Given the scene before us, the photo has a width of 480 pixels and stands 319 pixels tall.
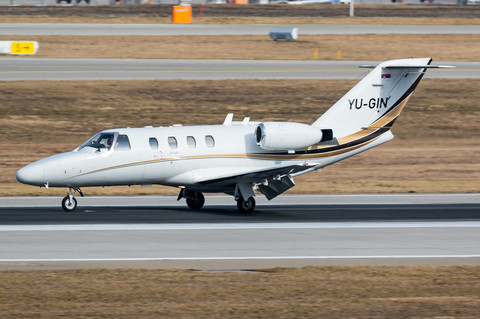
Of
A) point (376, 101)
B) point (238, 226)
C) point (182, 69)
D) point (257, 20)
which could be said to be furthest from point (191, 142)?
point (257, 20)

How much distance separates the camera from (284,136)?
2305 cm

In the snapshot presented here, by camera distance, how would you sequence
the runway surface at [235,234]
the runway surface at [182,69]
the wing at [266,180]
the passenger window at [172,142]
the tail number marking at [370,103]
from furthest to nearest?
the runway surface at [182,69], the tail number marking at [370,103], the passenger window at [172,142], the wing at [266,180], the runway surface at [235,234]

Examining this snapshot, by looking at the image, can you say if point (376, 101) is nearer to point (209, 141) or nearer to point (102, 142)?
point (209, 141)

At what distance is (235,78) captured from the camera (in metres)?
48.2

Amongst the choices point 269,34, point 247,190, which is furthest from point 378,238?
point 269,34

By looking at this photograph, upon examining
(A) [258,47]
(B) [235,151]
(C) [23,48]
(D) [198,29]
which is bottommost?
(B) [235,151]

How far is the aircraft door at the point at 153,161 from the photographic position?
22.3 meters

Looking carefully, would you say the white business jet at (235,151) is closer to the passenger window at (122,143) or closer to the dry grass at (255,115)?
the passenger window at (122,143)

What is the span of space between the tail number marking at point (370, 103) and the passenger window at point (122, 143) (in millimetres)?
8239

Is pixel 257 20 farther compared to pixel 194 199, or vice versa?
pixel 257 20

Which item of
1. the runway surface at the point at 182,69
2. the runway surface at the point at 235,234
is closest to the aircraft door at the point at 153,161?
the runway surface at the point at 235,234

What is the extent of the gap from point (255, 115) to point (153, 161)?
21.2 meters

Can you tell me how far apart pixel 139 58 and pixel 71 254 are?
40.3m

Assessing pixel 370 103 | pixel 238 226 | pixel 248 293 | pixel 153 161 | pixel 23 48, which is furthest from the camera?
pixel 23 48
